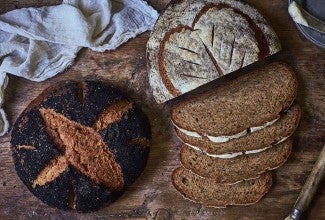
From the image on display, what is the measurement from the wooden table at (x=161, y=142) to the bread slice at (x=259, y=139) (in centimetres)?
12

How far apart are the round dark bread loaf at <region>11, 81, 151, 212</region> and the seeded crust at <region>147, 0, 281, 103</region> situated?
275 mm

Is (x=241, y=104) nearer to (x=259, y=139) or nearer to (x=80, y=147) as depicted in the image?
(x=259, y=139)

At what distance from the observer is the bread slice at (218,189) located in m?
3.37

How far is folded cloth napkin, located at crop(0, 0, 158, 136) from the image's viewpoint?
3.27 meters

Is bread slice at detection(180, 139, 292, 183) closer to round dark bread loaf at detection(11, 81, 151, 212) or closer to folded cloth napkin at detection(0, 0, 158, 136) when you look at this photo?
round dark bread loaf at detection(11, 81, 151, 212)

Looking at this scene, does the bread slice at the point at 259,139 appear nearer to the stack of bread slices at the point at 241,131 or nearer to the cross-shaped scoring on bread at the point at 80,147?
the stack of bread slices at the point at 241,131

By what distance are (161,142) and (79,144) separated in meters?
0.46

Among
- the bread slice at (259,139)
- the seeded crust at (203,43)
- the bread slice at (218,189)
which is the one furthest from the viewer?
the bread slice at (218,189)

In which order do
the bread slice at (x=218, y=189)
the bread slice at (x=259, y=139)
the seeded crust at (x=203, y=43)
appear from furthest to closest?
the bread slice at (x=218, y=189), the bread slice at (x=259, y=139), the seeded crust at (x=203, y=43)

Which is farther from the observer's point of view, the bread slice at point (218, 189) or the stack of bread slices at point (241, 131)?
the bread slice at point (218, 189)

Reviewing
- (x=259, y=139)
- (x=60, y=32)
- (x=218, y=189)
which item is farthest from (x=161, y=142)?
(x=60, y=32)

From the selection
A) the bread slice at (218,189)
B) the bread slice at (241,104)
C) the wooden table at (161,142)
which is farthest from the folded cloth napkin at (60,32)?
the bread slice at (218,189)

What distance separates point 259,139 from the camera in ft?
10.7

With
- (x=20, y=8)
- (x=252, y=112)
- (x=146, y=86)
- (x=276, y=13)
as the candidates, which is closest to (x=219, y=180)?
(x=252, y=112)
